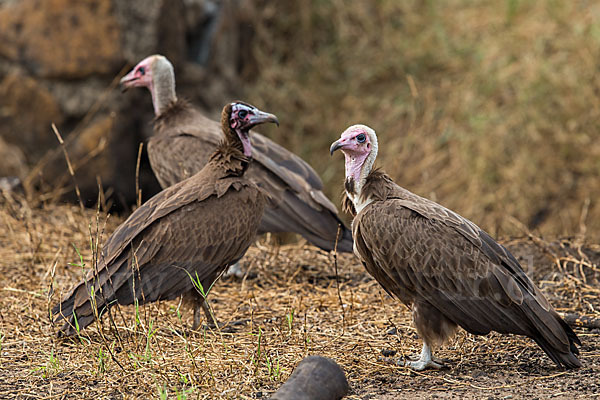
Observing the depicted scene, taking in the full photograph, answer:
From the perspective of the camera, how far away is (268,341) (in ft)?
13.6

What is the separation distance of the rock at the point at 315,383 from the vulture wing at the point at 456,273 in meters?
0.65

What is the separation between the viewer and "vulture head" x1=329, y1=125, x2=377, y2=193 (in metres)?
3.97

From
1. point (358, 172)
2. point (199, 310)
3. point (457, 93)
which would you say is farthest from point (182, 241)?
point (457, 93)

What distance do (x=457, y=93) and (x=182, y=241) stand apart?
5.45m

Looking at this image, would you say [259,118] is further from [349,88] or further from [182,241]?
[349,88]

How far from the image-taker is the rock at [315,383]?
3.07 meters

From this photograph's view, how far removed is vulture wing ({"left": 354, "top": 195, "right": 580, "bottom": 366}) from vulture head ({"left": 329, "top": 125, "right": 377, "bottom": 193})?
23 centimetres

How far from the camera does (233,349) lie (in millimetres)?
3971

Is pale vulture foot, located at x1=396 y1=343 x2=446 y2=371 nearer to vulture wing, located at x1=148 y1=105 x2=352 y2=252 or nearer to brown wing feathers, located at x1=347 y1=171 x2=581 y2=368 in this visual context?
brown wing feathers, located at x1=347 y1=171 x2=581 y2=368

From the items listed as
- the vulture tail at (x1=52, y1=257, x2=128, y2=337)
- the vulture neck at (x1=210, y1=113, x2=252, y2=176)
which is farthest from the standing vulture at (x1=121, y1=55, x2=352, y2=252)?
the vulture tail at (x1=52, y1=257, x2=128, y2=337)

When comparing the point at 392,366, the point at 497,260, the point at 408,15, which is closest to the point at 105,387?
the point at 392,366

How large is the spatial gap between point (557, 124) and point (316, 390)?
602 cm

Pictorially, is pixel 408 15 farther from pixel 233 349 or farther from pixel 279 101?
pixel 233 349

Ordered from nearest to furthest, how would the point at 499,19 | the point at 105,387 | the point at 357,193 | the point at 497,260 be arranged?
the point at 105,387 → the point at 497,260 → the point at 357,193 → the point at 499,19
